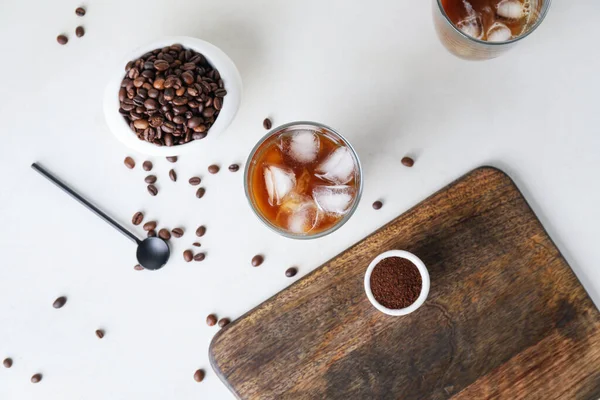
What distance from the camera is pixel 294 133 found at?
150 centimetres

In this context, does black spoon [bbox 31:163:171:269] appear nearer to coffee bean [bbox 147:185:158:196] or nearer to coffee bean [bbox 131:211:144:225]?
coffee bean [bbox 131:211:144:225]

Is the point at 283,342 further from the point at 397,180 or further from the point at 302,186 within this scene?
the point at 397,180

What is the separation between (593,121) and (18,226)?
1.84 metres

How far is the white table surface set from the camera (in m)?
1.64

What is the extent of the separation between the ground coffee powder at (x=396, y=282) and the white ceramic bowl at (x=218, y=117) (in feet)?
2.03

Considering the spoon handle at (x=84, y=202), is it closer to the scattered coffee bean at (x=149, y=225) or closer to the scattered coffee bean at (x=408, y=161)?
the scattered coffee bean at (x=149, y=225)

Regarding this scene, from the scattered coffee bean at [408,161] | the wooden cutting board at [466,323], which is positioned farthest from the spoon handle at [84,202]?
the scattered coffee bean at [408,161]

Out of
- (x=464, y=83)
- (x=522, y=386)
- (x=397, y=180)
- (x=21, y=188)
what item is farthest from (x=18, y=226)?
(x=522, y=386)

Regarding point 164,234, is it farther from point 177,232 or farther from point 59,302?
point 59,302

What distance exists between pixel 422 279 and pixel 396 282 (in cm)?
7

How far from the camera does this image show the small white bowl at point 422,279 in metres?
1.50

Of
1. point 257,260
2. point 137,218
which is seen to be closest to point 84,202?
point 137,218

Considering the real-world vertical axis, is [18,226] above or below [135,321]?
above

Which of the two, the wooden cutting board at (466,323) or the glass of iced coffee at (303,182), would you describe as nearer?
the glass of iced coffee at (303,182)
